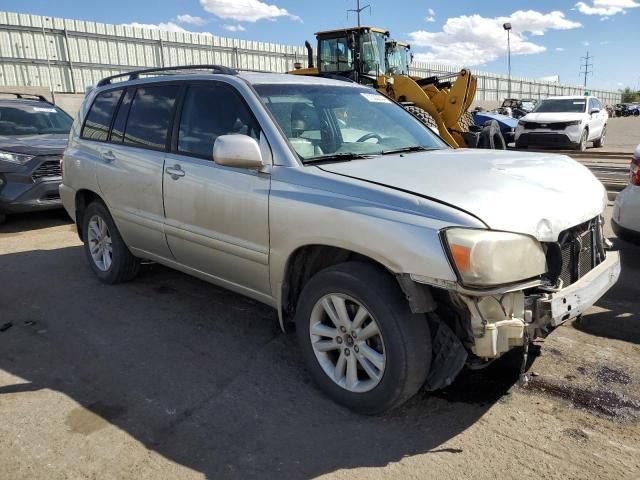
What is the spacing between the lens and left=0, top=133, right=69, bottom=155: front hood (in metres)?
7.52

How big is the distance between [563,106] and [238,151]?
54.8ft

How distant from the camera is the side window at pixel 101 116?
482 centimetres

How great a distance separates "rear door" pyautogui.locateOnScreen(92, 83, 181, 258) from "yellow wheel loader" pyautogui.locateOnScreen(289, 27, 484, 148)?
791cm

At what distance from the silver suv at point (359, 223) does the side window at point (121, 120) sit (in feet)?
0.45

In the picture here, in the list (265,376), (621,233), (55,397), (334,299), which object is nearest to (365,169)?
(334,299)

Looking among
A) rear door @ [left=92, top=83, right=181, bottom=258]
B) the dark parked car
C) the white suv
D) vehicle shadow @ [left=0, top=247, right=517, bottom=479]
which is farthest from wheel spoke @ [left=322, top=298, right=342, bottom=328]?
the white suv

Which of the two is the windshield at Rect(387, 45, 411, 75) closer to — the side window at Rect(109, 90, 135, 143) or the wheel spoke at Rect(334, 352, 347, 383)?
the side window at Rect(109, 90, 135, 143)

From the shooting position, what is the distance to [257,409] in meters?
2.99

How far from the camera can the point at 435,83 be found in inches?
514

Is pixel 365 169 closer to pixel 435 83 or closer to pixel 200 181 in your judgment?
pixel 200 181

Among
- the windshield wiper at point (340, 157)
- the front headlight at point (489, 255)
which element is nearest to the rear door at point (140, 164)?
the windshield wiper at point (340, 157)

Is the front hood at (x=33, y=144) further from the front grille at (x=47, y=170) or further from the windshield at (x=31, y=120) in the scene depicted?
the windshield at (x=31, y=120)

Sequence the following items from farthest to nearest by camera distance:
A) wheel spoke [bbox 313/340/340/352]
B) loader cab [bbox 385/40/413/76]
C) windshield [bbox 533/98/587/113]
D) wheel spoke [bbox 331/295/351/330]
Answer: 1. windshield [bbox 533/98/587/113]
2. loader cab [bbox 385/40/413/76]
3. wheel spoke [bbox 313/340/340/352]
4. wheel spoke [bbox 331/295/351/330]

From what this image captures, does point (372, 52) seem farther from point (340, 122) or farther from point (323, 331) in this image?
point (323, 331)
